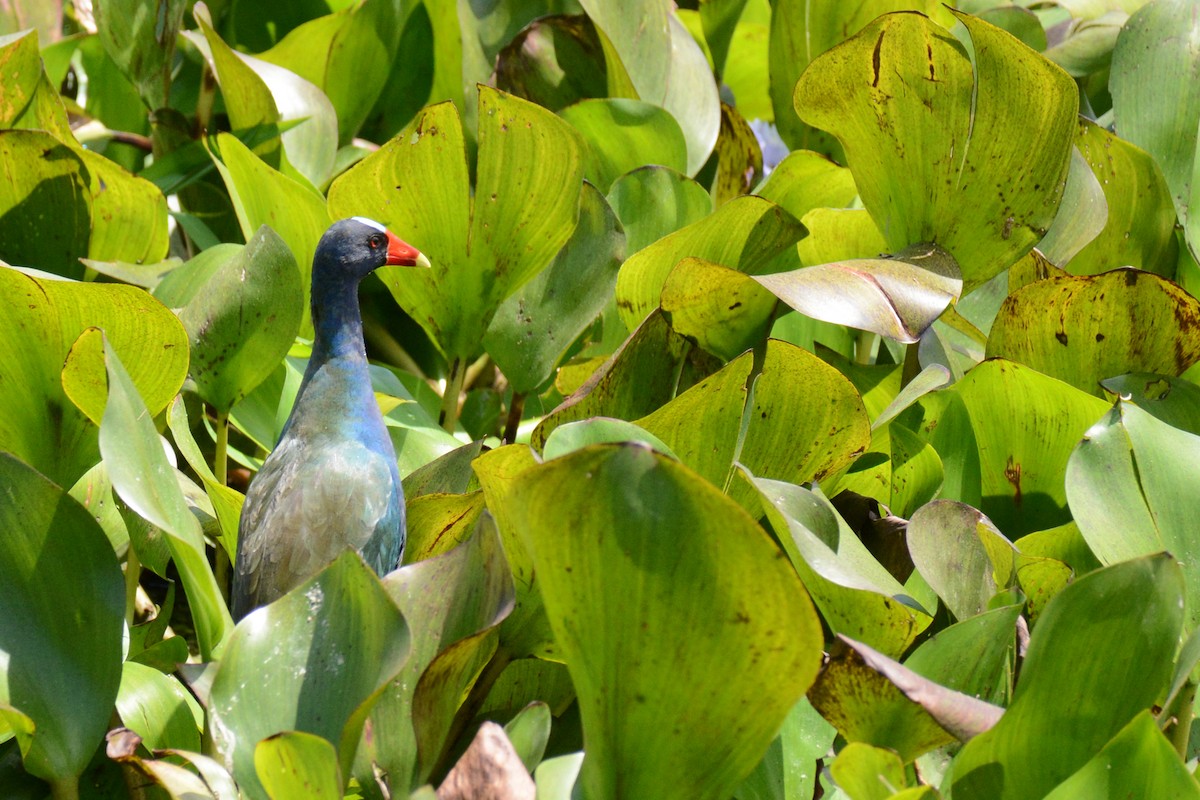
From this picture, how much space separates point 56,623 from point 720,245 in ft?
2.59

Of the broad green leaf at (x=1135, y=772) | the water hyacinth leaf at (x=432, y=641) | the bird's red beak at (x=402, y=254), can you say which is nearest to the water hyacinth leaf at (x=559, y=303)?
the bird's red beak at (x=402, y=254)

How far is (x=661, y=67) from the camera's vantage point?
1851 millimetres

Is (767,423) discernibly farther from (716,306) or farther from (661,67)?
(661,67)

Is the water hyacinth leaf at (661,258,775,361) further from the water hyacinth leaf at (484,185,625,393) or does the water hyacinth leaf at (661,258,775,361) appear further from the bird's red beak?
the bird's red beak

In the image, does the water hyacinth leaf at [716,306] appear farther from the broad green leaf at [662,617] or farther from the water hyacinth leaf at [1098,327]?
the broad green leaf at [662,617]

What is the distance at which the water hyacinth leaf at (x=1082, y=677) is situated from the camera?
947 mm

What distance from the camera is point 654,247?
146 cm

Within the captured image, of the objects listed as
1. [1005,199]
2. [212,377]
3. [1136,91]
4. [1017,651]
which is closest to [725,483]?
[1017,651]

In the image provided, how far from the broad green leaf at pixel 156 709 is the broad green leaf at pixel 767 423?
18.6 inches

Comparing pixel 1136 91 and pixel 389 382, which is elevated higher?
pixel 1136 91

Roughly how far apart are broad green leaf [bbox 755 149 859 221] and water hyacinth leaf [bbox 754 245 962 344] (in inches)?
15.0

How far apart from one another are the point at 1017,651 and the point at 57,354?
36.2 inches

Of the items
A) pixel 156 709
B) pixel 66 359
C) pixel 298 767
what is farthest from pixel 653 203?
pixel 298 767

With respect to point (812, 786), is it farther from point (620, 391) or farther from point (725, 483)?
point (620, 391)
